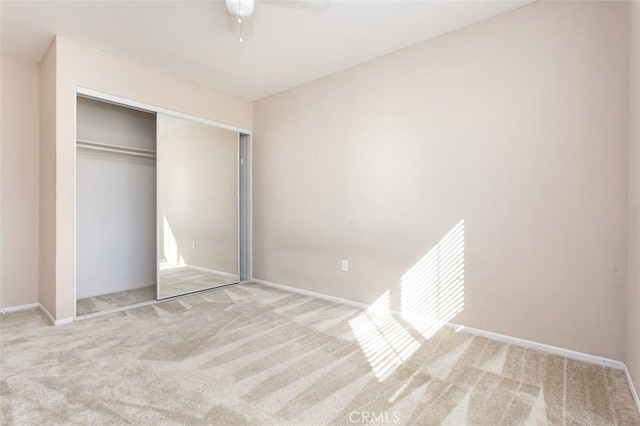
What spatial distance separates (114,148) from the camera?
12.5 ft

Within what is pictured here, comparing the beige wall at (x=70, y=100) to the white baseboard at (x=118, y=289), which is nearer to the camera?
the beige wall at (x=70, y=100)

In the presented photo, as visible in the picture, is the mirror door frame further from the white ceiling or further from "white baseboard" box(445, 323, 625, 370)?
"white baseboard" box(445, 323, 625, 370)

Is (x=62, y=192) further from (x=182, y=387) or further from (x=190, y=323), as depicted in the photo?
(x=182, y=387)

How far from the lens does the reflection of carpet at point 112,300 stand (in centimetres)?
328

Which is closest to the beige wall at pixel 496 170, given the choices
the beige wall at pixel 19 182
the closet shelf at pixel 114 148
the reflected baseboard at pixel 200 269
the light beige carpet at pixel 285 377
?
the light beige carpet at pixel 285 377

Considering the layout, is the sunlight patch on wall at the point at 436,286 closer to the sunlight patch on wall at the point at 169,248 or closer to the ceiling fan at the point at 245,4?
the ceiling fan at the point at 245,4

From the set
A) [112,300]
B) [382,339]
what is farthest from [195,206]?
[382,339]

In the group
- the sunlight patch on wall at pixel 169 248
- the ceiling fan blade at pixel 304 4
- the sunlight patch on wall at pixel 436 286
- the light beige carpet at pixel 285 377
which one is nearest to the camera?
the light beige carpet at pixel 285 377

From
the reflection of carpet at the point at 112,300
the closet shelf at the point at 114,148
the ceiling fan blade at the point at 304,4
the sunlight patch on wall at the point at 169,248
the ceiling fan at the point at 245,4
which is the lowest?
the reflection of carpet at the point at 112,300

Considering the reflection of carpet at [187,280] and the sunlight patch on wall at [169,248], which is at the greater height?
the sunlight patch on wall at [169,248]

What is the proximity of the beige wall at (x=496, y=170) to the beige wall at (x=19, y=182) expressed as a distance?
3.03m

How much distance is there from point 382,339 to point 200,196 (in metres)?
2.92

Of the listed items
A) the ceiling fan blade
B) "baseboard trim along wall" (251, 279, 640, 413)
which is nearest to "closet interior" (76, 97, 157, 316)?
the ceiling fan blade

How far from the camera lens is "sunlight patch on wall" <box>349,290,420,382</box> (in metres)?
2.13
